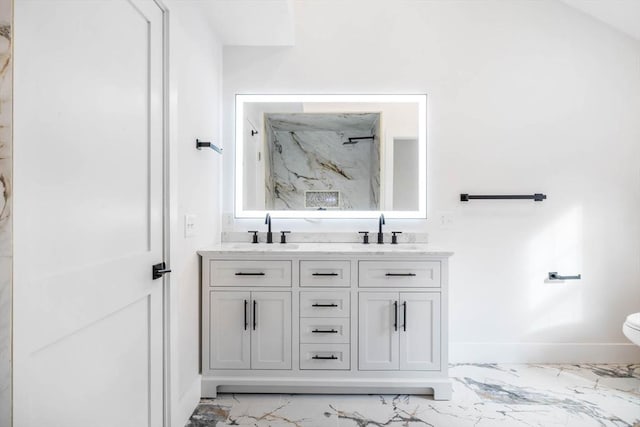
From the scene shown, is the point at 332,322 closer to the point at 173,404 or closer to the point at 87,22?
the point at 173,404

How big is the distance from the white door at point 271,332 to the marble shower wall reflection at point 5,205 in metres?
1.28

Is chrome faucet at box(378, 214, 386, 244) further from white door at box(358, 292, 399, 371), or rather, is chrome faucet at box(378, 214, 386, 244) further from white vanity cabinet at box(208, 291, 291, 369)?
white vanity cabinet at box(208, 291, 291, 369)

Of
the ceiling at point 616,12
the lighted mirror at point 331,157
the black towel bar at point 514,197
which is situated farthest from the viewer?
the lighted mirror at point 331,157

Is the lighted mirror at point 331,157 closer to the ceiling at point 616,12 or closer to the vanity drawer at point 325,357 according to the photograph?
the vanity drawer at point 325,357

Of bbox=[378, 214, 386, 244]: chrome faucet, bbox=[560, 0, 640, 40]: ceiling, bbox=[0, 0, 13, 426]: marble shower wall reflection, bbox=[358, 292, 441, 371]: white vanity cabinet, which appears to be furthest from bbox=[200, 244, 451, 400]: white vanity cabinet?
bbox=[560, 0, 640, 40]: ceiling

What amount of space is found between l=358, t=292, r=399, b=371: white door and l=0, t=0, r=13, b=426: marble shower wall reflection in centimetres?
154

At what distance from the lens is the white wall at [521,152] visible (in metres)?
2.39

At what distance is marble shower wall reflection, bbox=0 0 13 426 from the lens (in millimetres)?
715

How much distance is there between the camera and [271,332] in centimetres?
196

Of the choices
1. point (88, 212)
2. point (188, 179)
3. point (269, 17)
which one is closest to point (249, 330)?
point (188, 179)

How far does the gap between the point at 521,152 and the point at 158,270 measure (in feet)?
7.99

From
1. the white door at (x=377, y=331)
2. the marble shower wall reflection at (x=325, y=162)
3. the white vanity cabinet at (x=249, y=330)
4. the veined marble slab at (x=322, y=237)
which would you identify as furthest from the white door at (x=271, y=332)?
the marble shower wall reflection at (x=325, y=162)

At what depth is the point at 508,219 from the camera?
7.92ft

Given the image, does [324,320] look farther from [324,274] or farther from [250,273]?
[250,273]
